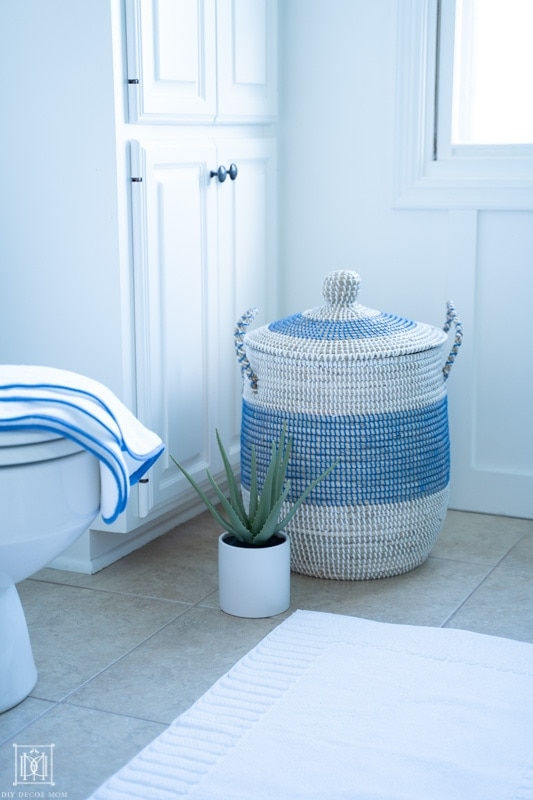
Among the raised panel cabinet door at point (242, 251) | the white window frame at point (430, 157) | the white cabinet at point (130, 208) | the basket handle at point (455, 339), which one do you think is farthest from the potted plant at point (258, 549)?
the white window frame at point (430, 157)

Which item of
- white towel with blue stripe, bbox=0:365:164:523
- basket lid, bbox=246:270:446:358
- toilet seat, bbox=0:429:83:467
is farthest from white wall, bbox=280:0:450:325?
toilet seat, bbox=0:429:83:467

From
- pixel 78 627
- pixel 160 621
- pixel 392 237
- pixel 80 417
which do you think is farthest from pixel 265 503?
pixel 392 237

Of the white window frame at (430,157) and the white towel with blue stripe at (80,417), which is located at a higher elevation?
the white window frame at (430,157)

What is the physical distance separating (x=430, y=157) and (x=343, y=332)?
0.60m

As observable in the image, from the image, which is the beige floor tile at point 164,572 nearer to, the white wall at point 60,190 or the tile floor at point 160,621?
the tile floor at point 160,621

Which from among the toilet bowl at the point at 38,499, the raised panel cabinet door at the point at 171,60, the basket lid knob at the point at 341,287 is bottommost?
the toilet bowl at the point at 38,499

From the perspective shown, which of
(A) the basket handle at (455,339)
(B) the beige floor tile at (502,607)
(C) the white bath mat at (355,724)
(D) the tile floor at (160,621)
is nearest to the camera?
(C) the white bath mat at (355,724)

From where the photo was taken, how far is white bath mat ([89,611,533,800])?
51.6 inches

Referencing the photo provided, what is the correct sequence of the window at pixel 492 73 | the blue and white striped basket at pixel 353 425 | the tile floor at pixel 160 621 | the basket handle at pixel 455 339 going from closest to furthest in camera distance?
the tile floor at pixel 160 621, the blue and white striped basket at pixel 353 425, the basket handle at pixel 455 339, the window at pixel 492 73

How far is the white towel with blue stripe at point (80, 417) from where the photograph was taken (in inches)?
53.6

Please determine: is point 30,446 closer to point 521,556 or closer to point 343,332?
point 343,332

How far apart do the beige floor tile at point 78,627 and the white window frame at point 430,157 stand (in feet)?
3.47

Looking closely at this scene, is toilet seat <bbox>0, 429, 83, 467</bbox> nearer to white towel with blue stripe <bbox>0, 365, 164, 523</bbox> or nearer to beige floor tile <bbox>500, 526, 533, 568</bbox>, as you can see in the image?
white towel with blue stripe <bbox>0, 365, 164, 523</bbox>

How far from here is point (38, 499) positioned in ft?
4.55
